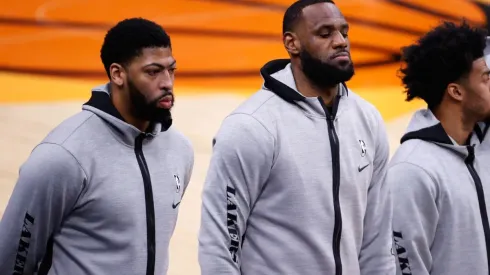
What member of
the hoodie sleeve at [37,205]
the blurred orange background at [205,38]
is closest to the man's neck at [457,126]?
the hoodie sleeve at [37,205]

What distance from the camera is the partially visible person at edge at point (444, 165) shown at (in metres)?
2.83

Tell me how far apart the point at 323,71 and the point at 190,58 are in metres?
2.02

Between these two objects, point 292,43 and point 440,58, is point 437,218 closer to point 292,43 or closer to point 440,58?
point 440,58

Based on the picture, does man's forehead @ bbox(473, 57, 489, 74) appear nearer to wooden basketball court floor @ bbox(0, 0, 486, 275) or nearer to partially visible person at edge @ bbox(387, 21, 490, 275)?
partially visible person at edge @ bbox(387, 21, 490, 275)

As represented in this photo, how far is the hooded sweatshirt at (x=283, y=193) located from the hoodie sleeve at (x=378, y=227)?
0.06m

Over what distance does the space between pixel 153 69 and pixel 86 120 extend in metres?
0.22

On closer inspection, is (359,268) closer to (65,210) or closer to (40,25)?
(65,210)

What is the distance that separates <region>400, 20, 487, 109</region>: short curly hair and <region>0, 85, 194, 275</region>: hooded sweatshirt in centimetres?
96

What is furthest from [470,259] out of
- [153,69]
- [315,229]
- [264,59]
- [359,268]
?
[264,59]

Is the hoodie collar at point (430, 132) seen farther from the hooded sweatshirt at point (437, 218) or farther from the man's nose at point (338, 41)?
the man's nose at point (338, 41)

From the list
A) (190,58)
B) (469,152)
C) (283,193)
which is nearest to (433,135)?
(469,152)

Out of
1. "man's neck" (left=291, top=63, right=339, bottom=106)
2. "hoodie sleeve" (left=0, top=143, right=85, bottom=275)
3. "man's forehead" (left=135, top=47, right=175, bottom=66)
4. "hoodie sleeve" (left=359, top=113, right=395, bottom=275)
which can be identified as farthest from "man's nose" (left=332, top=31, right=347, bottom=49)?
"hoodie sleeve" (left=0, top=143, right=85, bottom=275)

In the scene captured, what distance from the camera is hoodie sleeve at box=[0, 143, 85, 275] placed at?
2514 millimetres

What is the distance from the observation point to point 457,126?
302 cm
